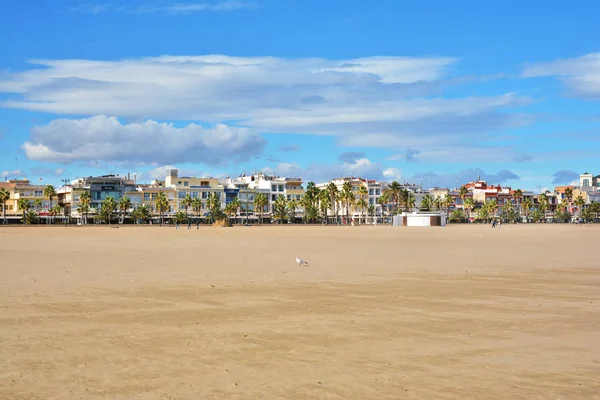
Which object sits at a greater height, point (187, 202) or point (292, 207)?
point (187, 202)

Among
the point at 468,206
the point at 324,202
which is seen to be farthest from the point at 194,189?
the point at 468,206

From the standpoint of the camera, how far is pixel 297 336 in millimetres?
10664

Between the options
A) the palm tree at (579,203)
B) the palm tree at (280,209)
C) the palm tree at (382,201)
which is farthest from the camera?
the palm tree at (579,203)

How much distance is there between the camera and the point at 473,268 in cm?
2394

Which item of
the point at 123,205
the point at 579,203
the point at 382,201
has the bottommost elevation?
the point at 579,203

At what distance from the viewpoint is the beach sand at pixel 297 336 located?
25.4 ft

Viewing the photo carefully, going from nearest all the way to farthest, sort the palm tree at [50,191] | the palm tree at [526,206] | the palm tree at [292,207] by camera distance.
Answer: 1. the palm tree at [50,191]
2. the palm tree at [292,207]
3. the palm tree at [526,206]

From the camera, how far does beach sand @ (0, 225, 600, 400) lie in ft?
25.4

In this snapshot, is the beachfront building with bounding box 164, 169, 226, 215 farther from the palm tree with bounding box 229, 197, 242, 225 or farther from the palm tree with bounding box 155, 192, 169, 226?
the palm tree with bounding box 155, 192, 169, 226

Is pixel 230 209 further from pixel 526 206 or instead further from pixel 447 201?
pixel 526 206

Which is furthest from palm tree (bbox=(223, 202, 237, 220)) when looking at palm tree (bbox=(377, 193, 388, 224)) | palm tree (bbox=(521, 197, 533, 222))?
palm tree (bbox=(521, 197, 533, 222))

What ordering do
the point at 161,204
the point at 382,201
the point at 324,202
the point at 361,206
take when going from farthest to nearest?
the point at 382,201 → the point at 361,206 → the point at 324,202 → the point at 161,204

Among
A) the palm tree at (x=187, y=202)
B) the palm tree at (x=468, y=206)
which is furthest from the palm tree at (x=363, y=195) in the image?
the palm tree at (x=187, y=202)

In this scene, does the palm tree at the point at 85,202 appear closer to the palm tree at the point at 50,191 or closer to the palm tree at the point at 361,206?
the palm tree at the point at 50,191
